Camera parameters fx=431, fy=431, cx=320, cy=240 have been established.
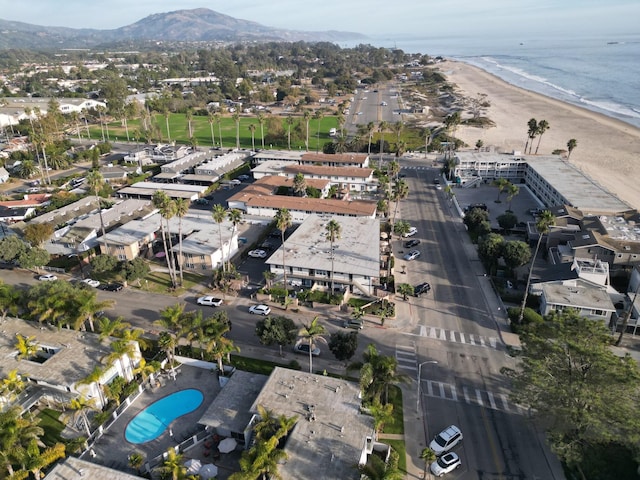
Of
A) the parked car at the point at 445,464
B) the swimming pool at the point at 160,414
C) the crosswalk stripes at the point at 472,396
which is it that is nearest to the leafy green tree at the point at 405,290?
the crosswalk stripes at the point at 472,396

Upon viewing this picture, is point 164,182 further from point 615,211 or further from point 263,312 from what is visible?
point 615,211

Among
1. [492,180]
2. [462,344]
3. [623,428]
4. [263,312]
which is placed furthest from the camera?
[492,180]

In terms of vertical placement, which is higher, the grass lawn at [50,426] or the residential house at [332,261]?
the residential house at [332,261]

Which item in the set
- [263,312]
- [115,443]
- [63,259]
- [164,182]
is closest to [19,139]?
[164,182]

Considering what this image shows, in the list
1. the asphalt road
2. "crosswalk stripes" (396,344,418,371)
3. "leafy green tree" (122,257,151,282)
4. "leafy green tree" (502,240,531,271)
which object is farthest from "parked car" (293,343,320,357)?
"leafy green tree" (502,240,531,271)

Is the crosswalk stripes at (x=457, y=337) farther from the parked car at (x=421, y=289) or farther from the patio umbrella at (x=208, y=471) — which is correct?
the patio umbrella at (x=208, y=471)
